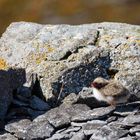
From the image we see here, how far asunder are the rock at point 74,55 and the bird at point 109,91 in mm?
495

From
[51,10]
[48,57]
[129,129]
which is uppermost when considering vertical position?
[51,10]

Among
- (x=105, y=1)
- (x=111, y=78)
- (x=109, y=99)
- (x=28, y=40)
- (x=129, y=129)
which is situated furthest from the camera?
(x=105, y=1)

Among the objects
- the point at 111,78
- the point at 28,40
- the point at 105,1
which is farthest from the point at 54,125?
the point at 105,1

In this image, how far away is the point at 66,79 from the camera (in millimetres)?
16219

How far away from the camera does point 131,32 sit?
1730cm

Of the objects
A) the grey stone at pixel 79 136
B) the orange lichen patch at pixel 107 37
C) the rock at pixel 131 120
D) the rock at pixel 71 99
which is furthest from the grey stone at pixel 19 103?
the rock at pixel 131 120

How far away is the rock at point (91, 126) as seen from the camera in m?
14.4

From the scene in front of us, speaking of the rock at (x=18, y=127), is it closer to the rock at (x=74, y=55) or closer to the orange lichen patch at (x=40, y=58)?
the rock at (x=74, y=55)

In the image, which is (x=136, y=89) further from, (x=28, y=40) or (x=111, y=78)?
(x=28, y=40)

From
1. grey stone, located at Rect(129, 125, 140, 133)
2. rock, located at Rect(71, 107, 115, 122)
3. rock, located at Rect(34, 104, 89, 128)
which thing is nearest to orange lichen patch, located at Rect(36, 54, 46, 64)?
rock, located at Rect(34, 104, 89, 128)

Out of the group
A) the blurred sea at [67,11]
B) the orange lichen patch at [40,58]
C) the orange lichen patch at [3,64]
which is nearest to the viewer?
the orange lichen patch at [40,58]

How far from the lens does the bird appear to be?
605 inches

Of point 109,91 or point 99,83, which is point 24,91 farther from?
point 109,91

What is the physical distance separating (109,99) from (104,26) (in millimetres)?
2694
